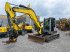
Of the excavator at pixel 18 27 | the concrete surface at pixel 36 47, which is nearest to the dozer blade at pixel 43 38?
the excavator at pixel 18 27

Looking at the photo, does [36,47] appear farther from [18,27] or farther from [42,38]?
[18,27]

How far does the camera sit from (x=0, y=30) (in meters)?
18.7

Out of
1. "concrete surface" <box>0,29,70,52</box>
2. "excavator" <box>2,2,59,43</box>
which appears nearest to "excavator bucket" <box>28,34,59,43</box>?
"excavator" <box>2,2,59,43</box>

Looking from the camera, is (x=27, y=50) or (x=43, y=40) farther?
(x=43, y=40)

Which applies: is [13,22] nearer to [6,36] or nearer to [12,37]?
[12,37]

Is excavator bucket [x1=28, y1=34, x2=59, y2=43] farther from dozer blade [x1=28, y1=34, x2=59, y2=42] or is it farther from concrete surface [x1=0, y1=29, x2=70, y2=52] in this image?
concrete surface [x1=0, y1=29, x2=70, y2=52]

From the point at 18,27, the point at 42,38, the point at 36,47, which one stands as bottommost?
the point at 36,47

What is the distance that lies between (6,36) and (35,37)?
476 centimetres

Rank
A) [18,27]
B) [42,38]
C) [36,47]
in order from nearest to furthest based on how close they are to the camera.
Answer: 1. [36,47]
2. [18,27]
3. [42,38]

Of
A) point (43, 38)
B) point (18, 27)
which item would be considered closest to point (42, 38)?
point (43, 38)

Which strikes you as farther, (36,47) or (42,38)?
(42,38)

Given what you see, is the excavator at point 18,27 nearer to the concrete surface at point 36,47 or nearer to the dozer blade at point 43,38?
the dozer blade at point 43,38

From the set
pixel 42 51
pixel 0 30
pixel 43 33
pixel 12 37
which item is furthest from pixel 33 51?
pixel 0 30

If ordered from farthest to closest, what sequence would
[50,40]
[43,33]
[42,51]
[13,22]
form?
1. [43,33]
2. [50,40]
3. [13,22]
4. [42,51]
